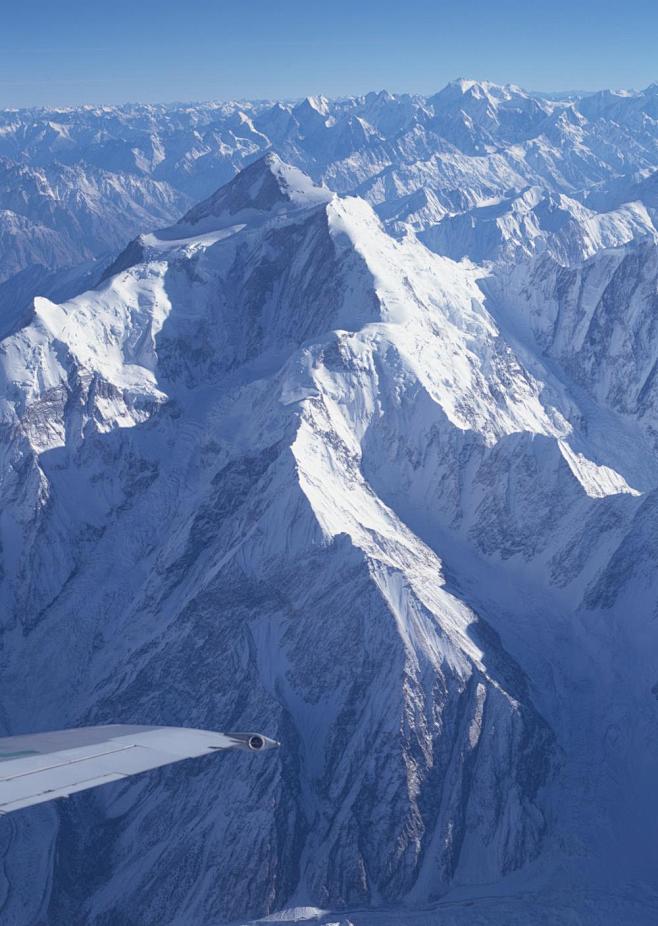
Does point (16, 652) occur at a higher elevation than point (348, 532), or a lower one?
lower

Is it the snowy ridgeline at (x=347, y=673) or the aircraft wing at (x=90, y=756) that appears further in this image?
the snowy ridgeline at (x=347, y=673)

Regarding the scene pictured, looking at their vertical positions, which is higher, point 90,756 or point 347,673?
point 347,673

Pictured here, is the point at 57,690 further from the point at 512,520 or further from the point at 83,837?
the point at 512,520

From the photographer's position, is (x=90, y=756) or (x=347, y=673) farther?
(x=347, y=673)

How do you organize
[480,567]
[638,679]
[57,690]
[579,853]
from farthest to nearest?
[480,567] → [57,690] → [638,679] → [579,853]

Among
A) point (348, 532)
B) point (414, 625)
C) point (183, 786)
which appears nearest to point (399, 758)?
point (414, 625)

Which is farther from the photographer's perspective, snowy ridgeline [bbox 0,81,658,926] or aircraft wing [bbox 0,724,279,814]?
snowy ridgeline [bbox 0,81,658,926]

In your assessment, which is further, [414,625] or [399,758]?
[414,625]

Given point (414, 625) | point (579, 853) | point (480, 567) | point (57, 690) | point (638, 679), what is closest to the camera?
point (579, 853)
